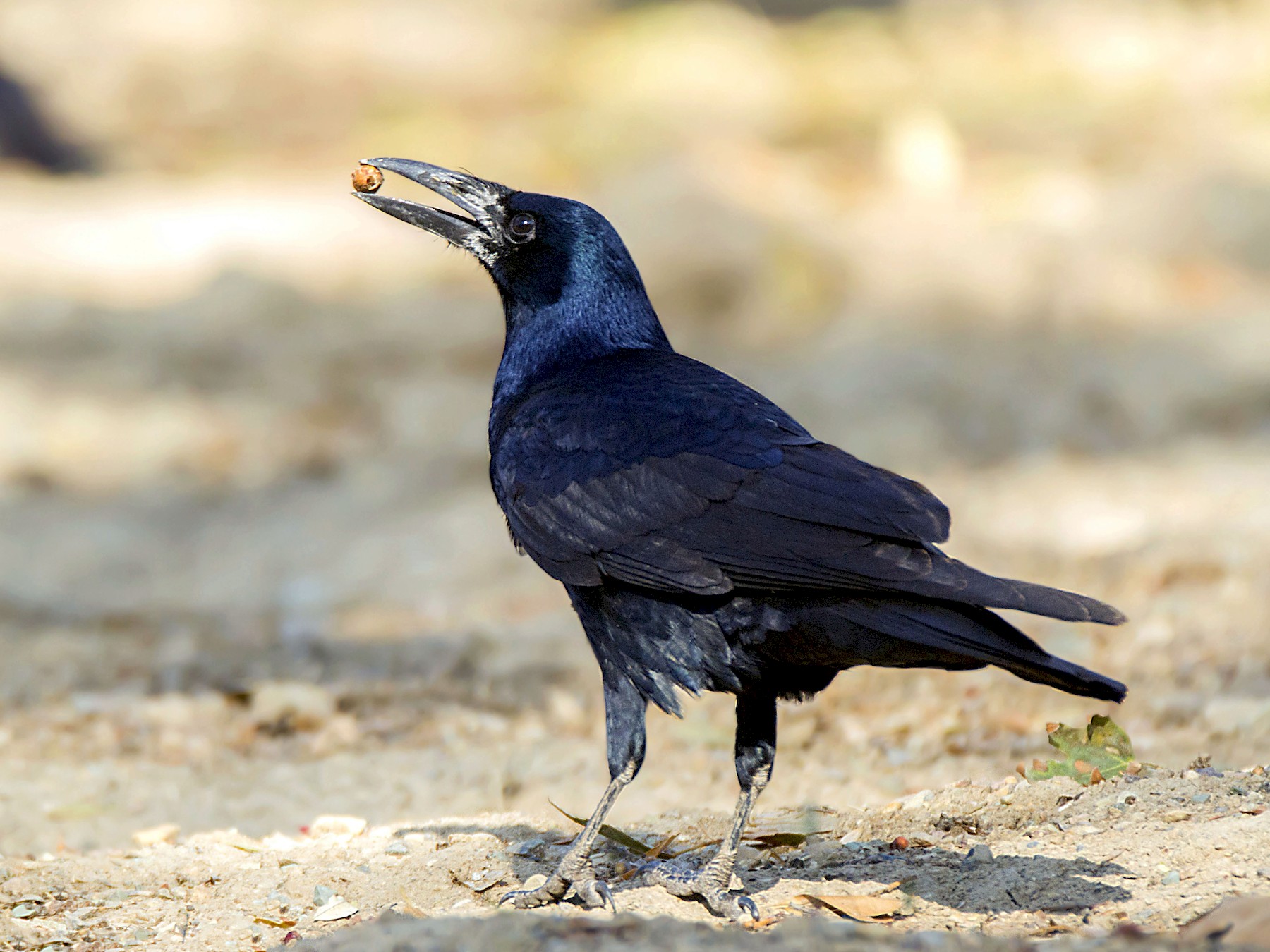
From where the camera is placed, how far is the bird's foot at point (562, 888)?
3.31 m

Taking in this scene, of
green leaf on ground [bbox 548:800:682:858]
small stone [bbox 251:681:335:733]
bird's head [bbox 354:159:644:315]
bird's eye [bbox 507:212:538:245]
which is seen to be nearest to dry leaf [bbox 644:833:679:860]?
green leaf on ground [bbox 548:800:682:858]

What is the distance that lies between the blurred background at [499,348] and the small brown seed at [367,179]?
6.84 feet

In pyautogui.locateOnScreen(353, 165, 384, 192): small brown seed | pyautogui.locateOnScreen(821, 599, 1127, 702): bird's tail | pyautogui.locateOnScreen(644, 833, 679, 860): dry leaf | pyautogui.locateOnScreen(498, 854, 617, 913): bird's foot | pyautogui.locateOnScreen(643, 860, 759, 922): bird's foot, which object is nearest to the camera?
pyautogui.locateOnScreen(821, 599, 1127, 702): bird's tail

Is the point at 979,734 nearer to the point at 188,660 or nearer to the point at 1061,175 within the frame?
the point at 188,660

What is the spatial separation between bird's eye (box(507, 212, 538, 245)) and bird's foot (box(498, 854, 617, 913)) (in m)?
1.83

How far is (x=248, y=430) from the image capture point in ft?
34.5

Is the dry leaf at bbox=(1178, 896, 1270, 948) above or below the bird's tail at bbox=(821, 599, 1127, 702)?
below

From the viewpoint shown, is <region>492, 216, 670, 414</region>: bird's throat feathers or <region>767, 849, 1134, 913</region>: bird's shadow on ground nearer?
<region>767, 849, 1134, 913</region>: bird's shadow on ground

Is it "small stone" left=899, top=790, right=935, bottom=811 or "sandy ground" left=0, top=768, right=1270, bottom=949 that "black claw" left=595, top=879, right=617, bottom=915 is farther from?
"small stone" left=899, top=790, right=935, bottom=811

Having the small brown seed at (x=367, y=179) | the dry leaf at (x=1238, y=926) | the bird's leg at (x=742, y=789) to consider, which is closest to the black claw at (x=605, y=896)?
the bird's leg at (x=742, y=789)

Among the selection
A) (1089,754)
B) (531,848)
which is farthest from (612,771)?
(1089,754)

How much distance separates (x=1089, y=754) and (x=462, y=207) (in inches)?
96.1

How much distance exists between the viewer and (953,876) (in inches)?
131

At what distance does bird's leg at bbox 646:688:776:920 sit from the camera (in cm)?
329
